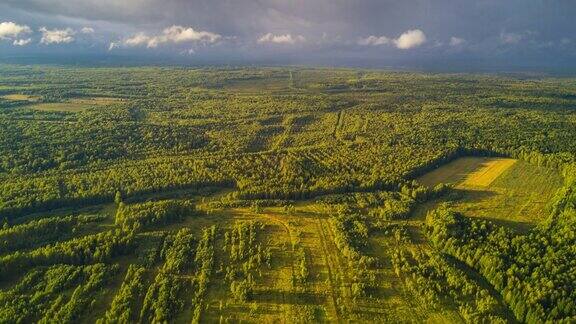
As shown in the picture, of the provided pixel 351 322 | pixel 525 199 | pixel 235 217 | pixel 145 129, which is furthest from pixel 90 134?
pixel 525 199

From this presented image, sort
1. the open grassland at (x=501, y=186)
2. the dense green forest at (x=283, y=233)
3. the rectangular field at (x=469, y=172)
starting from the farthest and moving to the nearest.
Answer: the rectangular field at (x=469, y=172) → the open grassland at (x=501, y=186) → the dense green forest at (x=283, y=233)

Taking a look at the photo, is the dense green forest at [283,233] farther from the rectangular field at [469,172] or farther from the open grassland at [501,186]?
the rectangular field at [469,172]

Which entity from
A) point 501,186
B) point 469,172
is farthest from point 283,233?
point 469,172

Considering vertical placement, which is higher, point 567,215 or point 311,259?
point 567,215

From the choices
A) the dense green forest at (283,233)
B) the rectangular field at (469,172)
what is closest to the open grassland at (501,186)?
the rectangular field at (469,172)

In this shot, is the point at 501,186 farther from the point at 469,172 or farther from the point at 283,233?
the point at 283,233

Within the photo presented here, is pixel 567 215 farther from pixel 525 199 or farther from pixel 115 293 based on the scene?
pixel 115 293

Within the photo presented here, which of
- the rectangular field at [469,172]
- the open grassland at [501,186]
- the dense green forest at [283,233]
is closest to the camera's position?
the dense green forest at [283,233]

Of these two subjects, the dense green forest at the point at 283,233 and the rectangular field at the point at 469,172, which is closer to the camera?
the dense green forest at the point at 283,233
